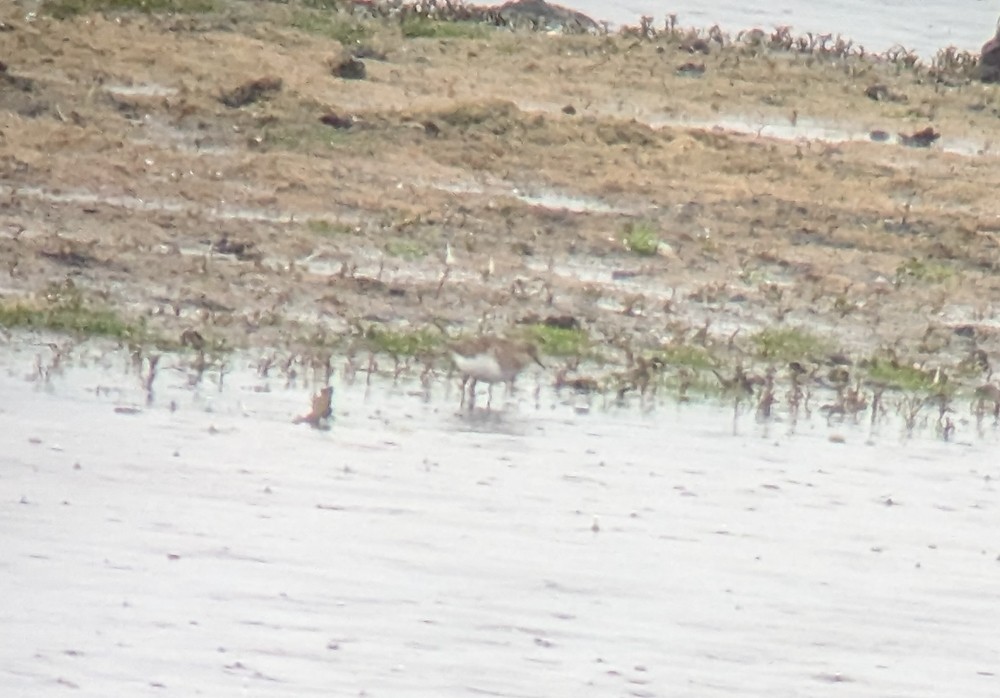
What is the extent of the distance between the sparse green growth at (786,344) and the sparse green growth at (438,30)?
26.3ft

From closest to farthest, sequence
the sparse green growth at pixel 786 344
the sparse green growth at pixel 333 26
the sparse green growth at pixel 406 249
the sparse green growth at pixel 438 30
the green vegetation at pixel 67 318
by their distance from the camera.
Result: the green vegetation at pixel 67 318 → the sparse green growth at pixel 786 344 → the sparse green growth at pixel 406 249 → the sparse green growth at pixel 333 26 → the sparse green growth at pixel 438 30

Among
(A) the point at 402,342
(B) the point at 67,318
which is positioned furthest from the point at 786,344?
(B) the point at 67,318

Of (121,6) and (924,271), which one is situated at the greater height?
(121,6)

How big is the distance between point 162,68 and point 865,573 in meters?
9.42

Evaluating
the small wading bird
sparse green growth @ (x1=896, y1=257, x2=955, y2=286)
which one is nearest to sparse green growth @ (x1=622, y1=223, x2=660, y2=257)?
sparse green growth @ (x1=896, y1=257, x2=955, y2=286)

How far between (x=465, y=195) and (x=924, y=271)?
100 inches

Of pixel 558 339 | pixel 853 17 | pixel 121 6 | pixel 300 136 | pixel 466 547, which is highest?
pixel 853 17

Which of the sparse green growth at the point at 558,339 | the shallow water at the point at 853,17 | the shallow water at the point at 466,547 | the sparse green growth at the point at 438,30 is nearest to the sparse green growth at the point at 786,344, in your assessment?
the sparse green growth at the point at 558,339

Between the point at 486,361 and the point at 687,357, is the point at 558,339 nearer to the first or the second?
the point at 687,357

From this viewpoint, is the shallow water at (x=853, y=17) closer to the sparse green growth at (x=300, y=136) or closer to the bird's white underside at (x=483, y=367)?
the sparse green growth at (x=300, y=136)

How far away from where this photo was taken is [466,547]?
790 cm

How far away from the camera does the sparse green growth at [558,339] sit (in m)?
11.0

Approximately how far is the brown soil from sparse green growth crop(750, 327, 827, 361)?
0.12 meters

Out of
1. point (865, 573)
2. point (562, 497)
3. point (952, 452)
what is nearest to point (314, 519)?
point (562, 497)
